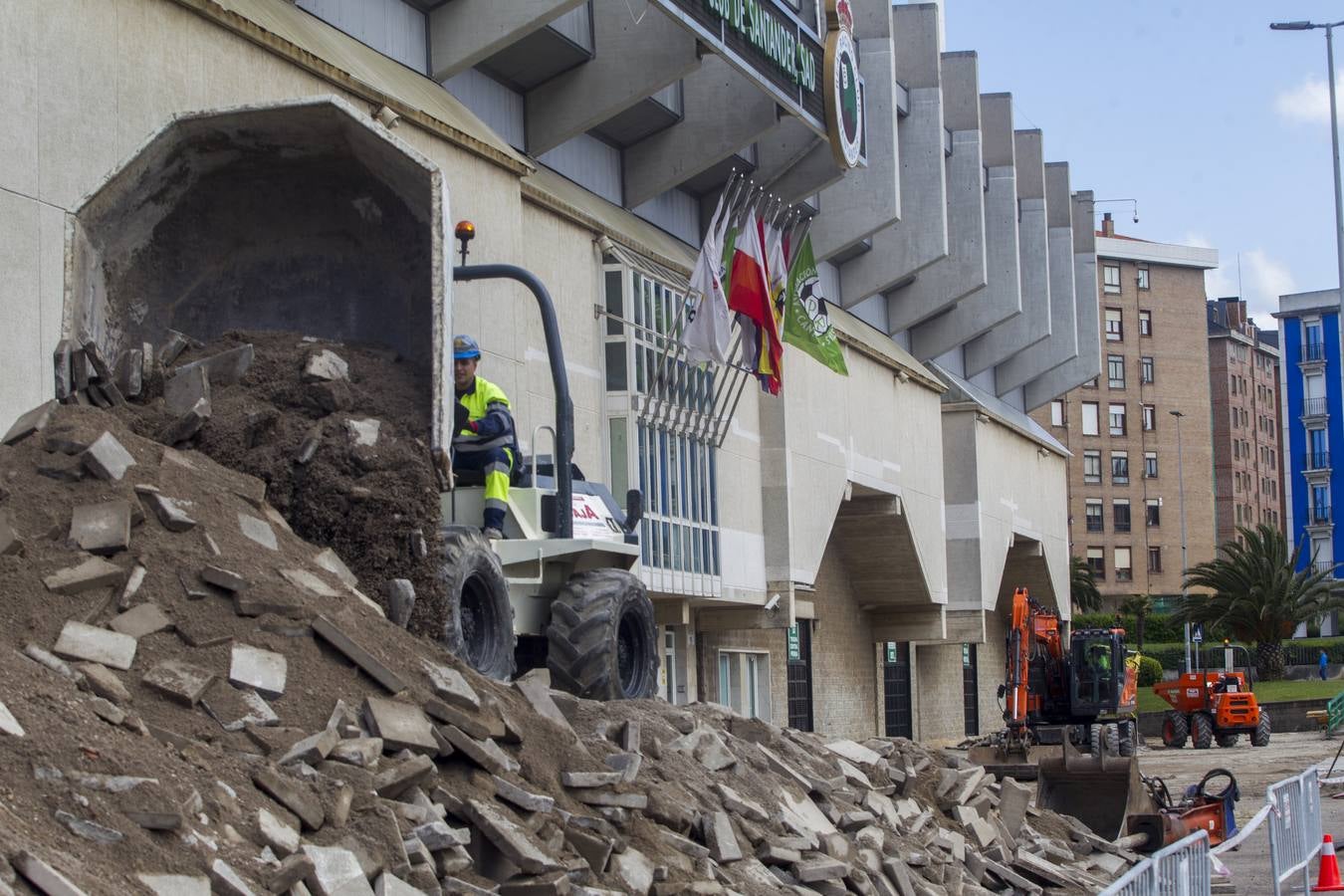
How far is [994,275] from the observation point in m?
42.9

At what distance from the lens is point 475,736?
891cm

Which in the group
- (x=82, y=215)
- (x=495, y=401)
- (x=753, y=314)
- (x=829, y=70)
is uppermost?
(x=829, y=70)

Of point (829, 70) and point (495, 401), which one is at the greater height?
point (829, 70)

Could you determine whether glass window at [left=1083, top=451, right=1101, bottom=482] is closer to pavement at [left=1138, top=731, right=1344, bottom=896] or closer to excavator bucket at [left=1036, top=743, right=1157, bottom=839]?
pavement at [left=1138, top=731, right=1344, bottom=896]

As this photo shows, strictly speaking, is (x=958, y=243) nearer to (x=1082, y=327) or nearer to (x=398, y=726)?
(x=1082, y=327)

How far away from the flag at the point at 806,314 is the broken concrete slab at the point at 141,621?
62.2ft

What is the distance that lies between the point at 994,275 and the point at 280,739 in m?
36.7

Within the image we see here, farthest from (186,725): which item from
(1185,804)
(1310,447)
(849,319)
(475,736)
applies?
(1310,447)

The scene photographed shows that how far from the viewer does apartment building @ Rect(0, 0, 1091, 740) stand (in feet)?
38.7

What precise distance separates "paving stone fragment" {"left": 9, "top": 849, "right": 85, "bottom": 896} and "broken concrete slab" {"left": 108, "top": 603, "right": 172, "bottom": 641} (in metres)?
2.44

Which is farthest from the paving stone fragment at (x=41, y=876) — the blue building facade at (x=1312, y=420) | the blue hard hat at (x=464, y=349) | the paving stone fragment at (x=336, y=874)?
the blue building facade at (x=1312, y=420)

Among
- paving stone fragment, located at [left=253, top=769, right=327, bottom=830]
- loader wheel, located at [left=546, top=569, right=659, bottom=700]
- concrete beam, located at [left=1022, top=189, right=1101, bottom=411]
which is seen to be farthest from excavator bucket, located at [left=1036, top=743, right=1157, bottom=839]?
concrete beam, located at [left=1022, top=189, right=1101, bottom=411]

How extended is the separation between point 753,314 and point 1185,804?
10.1 m

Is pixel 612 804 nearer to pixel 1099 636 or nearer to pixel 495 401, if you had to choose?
pixel 495 401
